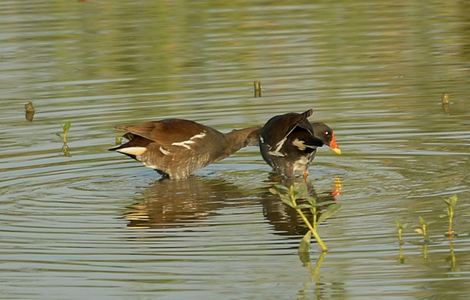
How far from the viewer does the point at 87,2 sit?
79.9 feet

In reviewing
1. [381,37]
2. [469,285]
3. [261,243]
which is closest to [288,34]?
[381,37]

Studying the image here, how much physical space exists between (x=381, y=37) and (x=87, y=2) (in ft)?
22.1

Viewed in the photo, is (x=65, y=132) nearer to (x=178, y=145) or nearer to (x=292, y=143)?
(x=178, y=145)

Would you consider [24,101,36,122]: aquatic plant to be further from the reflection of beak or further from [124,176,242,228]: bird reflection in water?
the reflection of beak

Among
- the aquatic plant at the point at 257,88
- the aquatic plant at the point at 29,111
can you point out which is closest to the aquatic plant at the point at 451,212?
the aquatic plant at the point at 257,88

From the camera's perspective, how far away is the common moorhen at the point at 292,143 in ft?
41.3

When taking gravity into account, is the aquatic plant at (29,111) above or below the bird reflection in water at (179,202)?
above

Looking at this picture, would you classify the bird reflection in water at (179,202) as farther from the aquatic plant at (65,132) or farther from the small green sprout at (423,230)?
the small green sprout at (423,230)

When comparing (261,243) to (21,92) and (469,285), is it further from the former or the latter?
(21,92)

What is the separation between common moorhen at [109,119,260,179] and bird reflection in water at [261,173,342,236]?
0.74 metres

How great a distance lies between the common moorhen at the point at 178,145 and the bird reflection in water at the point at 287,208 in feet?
2.42

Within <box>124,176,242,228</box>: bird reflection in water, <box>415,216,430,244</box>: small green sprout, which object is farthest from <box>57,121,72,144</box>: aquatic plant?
<box>415,216,430,244</box>: small green sprout

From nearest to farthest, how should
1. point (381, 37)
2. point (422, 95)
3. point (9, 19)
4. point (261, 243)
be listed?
point (261, 243)
point (422, 95)
point (381, 37)
point (9, 19)

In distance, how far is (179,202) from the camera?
12.1 meters
